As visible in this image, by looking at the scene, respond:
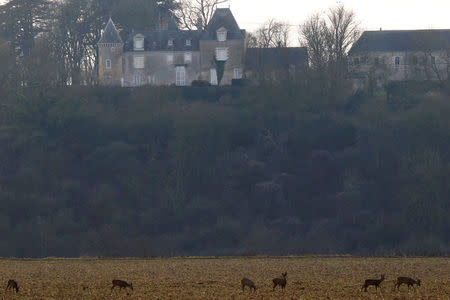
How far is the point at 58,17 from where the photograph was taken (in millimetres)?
96625

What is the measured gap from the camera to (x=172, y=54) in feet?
312

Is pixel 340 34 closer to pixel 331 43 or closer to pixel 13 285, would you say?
pixel 331 43

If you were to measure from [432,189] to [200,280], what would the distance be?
36074 mm

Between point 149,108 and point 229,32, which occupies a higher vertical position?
point 229,32

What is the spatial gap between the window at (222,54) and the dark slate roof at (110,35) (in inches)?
349

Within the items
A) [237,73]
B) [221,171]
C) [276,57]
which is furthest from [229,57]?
[221,171]

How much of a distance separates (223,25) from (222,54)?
8.76 feet

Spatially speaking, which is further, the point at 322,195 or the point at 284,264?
the point at 322,195

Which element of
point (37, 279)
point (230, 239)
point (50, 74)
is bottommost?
point (230, 239)

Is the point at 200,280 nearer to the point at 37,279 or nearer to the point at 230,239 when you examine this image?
the point at 37,279

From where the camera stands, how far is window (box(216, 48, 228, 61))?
93062 millimetres

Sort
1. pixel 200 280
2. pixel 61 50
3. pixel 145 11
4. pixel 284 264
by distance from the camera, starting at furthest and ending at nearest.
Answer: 1. pixel 145 11
2. pixel 61 50
3. pixel 284 264
4. pixel 200 280

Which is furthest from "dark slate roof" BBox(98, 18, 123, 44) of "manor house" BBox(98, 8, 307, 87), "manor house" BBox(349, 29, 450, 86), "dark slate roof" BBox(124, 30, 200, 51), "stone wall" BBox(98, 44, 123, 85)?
"manor house" BBox(349, 29, 450, 86)

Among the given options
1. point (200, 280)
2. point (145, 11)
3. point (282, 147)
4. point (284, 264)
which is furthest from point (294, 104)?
point (200, 280)
